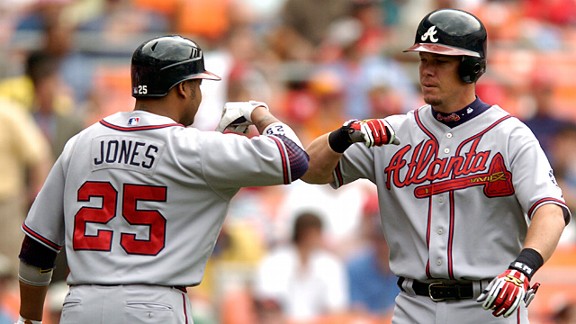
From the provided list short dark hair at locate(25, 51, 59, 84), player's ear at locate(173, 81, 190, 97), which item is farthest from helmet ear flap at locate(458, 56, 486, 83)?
short dark hair at locate(25, 51, 59, 84)

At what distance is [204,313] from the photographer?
31.4 feet

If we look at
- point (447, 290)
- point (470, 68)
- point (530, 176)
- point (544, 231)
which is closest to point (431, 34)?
point (470, 68)

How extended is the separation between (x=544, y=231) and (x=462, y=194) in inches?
18.5

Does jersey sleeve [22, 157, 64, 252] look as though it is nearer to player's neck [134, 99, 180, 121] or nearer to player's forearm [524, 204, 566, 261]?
player's neck [134, 99, 180, 121]

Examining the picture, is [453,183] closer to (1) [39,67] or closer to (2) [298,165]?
(2) [298,165]

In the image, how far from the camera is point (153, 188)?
17.2ft

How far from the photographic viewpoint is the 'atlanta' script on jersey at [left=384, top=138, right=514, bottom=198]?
5605mm

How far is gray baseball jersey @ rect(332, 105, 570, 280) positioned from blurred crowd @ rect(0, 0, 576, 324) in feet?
11.2

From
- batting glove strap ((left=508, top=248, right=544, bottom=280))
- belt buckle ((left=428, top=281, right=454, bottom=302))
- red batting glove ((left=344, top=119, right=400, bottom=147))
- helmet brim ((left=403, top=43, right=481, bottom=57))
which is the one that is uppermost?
helmet brim ((left=403, top=43, right=481, bottom=57))

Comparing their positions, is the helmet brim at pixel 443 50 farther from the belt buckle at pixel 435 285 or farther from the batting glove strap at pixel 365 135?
the belt buckle at pixel 435 285

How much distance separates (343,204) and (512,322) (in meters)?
5.66

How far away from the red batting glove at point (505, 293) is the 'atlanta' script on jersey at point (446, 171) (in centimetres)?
56

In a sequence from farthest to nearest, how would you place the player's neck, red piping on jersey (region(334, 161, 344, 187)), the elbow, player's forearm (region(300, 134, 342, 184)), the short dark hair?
1. the short dark hair
2. red piping on jersey (region(334, 161, 344, 187))
3. player's forearm (region(300, 134, 342, 184))
4. the player's neck
5. the elbow

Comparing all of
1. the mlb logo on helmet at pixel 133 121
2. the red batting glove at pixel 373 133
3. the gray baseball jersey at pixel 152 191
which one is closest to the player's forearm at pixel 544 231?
the red batting glove at pixel 373 133
